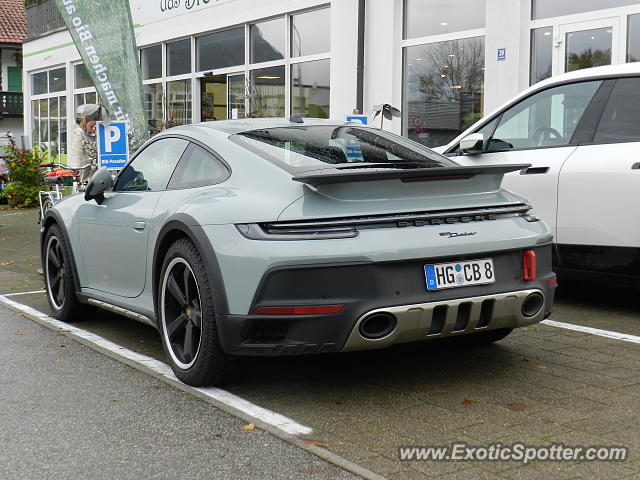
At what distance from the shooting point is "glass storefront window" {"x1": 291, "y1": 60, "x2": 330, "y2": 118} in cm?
1648

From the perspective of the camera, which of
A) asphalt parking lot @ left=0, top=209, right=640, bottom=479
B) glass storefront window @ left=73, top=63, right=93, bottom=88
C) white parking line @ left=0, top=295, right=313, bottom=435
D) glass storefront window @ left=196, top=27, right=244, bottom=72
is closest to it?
asphalt parking lot @ left=0, top=209, right=640, bottom=479

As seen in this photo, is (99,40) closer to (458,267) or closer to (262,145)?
(262,145)

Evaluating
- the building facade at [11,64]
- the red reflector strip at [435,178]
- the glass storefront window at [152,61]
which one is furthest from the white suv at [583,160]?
Result: the building facade at [11,64]

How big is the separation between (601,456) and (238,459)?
143cm

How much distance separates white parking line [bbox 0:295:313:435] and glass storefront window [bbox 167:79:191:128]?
14024 millimetres

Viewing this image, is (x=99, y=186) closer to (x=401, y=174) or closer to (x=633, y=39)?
(x=401, y=174)

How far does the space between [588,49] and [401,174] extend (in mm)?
8284

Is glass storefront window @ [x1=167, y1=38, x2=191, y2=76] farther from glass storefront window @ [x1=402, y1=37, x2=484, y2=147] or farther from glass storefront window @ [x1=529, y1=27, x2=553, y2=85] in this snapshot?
glass storefront window @ [x1=529, y1=27, x2=553, y2=85]

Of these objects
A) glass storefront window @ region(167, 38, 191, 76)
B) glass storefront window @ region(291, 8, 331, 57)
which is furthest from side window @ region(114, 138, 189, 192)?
glass storefront window @ region(167, 38, 191, 76)

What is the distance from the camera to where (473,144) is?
712 cm

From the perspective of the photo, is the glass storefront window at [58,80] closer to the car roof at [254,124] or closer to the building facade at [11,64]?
the building facade at [11,64]

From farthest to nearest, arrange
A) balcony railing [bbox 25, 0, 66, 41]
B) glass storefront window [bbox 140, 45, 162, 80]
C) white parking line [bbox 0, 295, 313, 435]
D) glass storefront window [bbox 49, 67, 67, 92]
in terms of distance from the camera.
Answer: glass storefront window [bbox 49, 67, 67, 92], balcony railing [bbox 25, 0, 66, 41], glass storefront window [bbox 140, 45, 162, 80], white parking line [bbox 0, 295, 313, 435]

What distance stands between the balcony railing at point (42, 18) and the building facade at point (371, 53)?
6.86 m

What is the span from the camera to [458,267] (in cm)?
430
